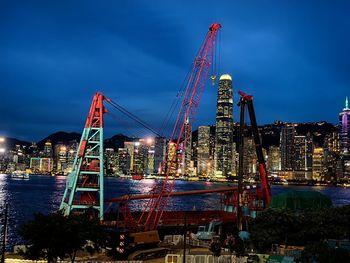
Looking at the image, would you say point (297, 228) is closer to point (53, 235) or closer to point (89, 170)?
point (53, 235)

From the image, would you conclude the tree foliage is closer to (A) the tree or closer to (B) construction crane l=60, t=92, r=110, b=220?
(A) the tree

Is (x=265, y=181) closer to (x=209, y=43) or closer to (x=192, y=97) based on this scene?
(x=192, y=97)

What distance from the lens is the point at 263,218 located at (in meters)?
41.6

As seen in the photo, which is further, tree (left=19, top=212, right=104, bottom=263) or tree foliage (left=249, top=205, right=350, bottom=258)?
tree foliage (left=249, top=205, right=350, bottom=258)

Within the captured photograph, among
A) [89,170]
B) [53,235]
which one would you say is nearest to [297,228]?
[53,235]

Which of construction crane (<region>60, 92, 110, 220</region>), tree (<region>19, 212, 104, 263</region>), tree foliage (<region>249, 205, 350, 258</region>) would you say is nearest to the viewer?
tree (<region>19, 212, 104, 263</region>)

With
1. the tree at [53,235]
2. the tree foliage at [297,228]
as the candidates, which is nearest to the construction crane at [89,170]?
the tree foliage at [297,228]

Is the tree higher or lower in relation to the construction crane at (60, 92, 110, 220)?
lower

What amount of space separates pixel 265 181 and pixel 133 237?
37348 millimetres

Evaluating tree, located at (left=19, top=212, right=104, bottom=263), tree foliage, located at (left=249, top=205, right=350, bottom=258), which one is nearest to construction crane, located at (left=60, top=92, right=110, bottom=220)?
tree foliage, located at (left=249, top=205, right=350, bottom=258)

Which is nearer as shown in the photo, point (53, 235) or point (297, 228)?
point (53, 235)

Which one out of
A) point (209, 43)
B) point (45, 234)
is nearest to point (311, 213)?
point (45, 234)

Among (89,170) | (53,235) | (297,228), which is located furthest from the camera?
(89,170)

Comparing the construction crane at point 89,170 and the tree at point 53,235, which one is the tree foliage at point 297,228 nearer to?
the tree at point 53,235
